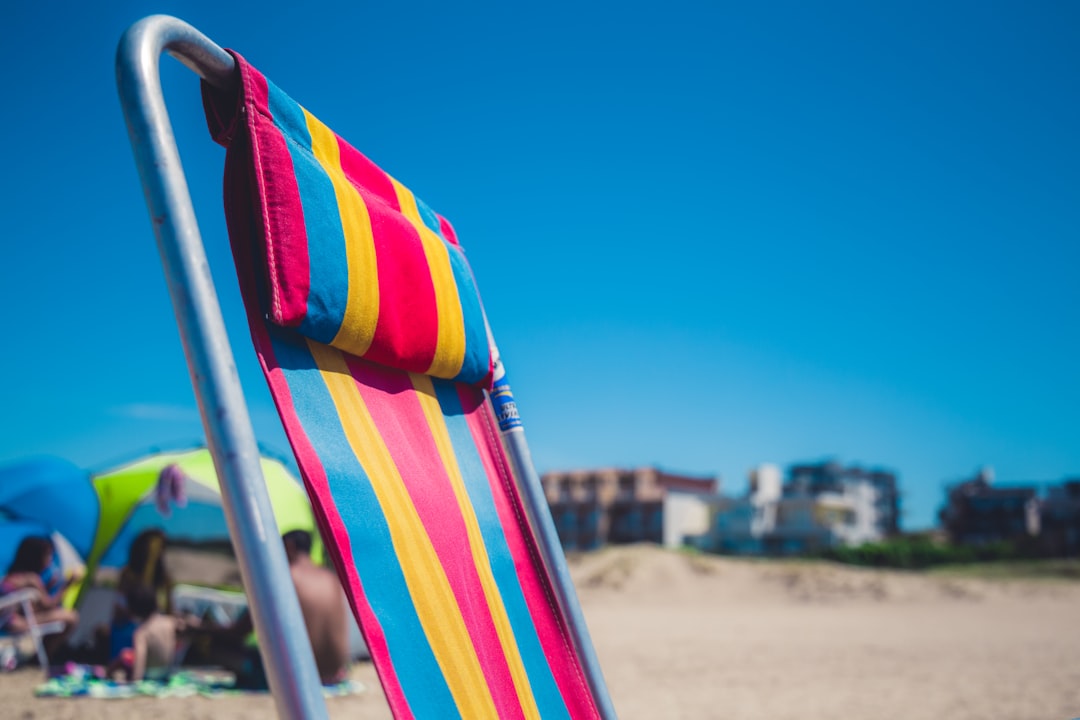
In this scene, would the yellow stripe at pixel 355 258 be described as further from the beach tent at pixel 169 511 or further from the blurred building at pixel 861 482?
the blurred building at pixel 861 482

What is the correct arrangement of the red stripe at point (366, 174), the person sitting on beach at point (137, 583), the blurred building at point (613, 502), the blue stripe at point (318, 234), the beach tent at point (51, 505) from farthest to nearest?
the blurred building at point (613, 502)
the beach tent at point (51, 505)
the person sitting on beach at point (137, 583)
the red stripe at point (366, 174)
the blue stripe at point (318, 234)

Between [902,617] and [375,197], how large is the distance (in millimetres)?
14960

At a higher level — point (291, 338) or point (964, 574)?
point (291, 338)

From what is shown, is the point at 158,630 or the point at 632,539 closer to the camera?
the point at 158,630

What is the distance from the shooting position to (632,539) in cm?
4972

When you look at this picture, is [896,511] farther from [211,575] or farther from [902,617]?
[211,575]

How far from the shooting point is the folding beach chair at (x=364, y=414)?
0.70 metres

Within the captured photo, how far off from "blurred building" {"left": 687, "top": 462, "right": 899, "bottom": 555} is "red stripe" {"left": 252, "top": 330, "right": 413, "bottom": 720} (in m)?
43.7

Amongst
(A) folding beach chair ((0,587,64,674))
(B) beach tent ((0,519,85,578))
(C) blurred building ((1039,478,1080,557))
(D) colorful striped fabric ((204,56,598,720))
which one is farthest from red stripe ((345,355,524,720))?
(C) blurred building ((1039,478,1080,557))

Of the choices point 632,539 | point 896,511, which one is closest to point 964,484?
point 896,511

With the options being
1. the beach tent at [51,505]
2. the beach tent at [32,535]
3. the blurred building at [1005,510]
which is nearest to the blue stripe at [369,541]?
the beach tent at [32,535]

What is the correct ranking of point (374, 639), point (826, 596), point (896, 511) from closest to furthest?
point (374, 639) < point (826, 596) < point (896, 511)

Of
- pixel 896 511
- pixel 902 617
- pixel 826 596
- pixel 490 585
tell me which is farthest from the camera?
pixel 896 511

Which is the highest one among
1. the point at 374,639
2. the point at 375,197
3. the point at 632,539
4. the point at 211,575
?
the point at 375,197
